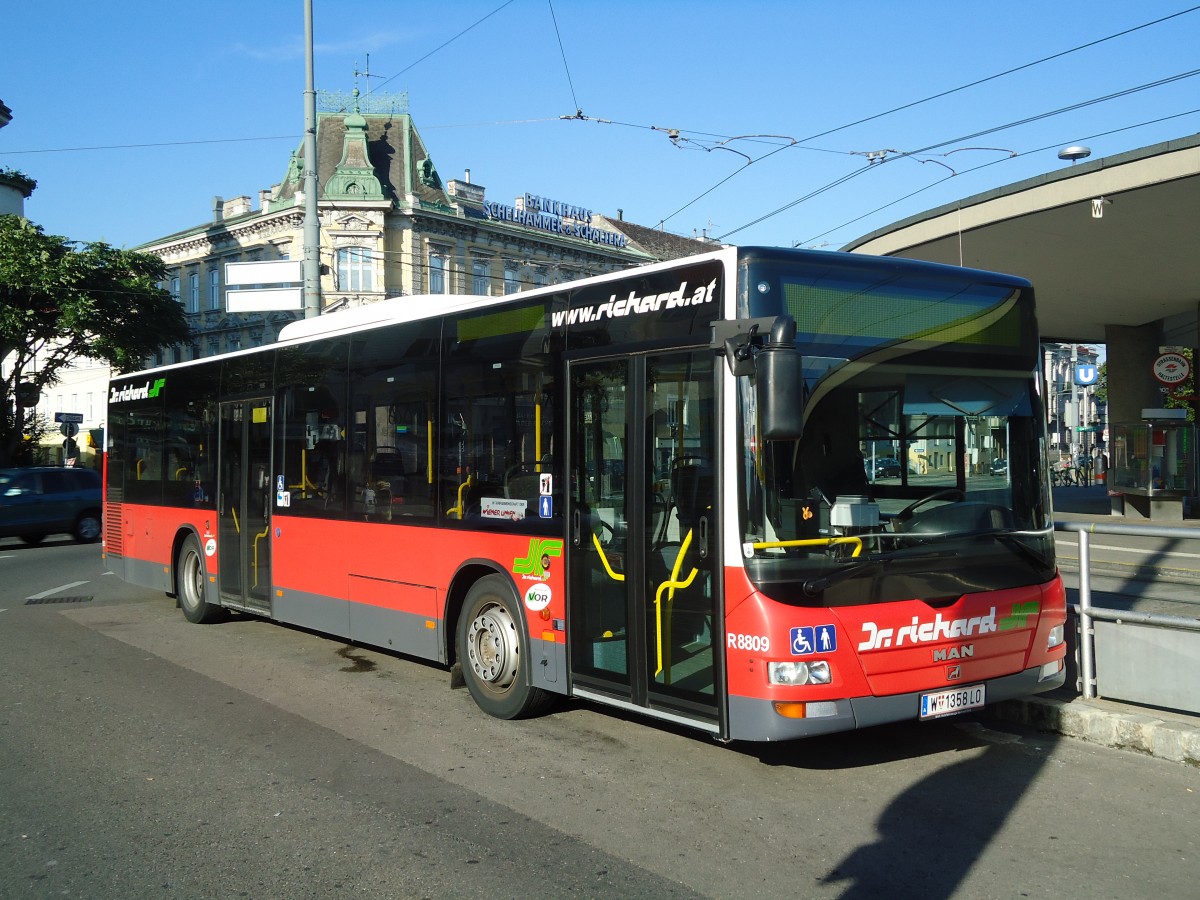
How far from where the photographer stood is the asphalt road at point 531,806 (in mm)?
4691

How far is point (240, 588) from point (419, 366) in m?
4.21

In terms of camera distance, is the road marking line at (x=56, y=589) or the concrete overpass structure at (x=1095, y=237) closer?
the road marking line at (x=56, y=589)

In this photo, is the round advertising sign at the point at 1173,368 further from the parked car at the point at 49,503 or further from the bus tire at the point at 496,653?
the parked car at the point at 49,503

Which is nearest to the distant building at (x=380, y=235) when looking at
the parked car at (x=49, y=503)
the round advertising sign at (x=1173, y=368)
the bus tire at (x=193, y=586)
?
the parked car at (x=49, y=503)

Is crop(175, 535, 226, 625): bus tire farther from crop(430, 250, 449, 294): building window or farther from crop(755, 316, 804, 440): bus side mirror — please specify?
crop(430, 250, 449, 294): building window

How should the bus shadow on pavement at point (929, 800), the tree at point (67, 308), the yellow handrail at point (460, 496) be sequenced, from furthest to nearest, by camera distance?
the tree at point (67, 308) < the yellow handrail at point (460, 496) < the bus shadow on pavement at point (929, 800)

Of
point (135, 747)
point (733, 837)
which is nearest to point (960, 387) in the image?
point (733, 837)

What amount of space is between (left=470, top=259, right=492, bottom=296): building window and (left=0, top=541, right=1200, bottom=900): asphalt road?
182 ft

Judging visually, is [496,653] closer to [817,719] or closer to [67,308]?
[817,719]

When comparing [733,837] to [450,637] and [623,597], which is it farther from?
[450,637]

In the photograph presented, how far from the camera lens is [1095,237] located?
1952 centimetres

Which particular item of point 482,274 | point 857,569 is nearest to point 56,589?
point 857,569

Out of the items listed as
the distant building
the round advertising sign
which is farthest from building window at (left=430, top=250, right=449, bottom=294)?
the round advertising sign

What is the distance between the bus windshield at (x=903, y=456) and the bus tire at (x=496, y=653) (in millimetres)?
2318
